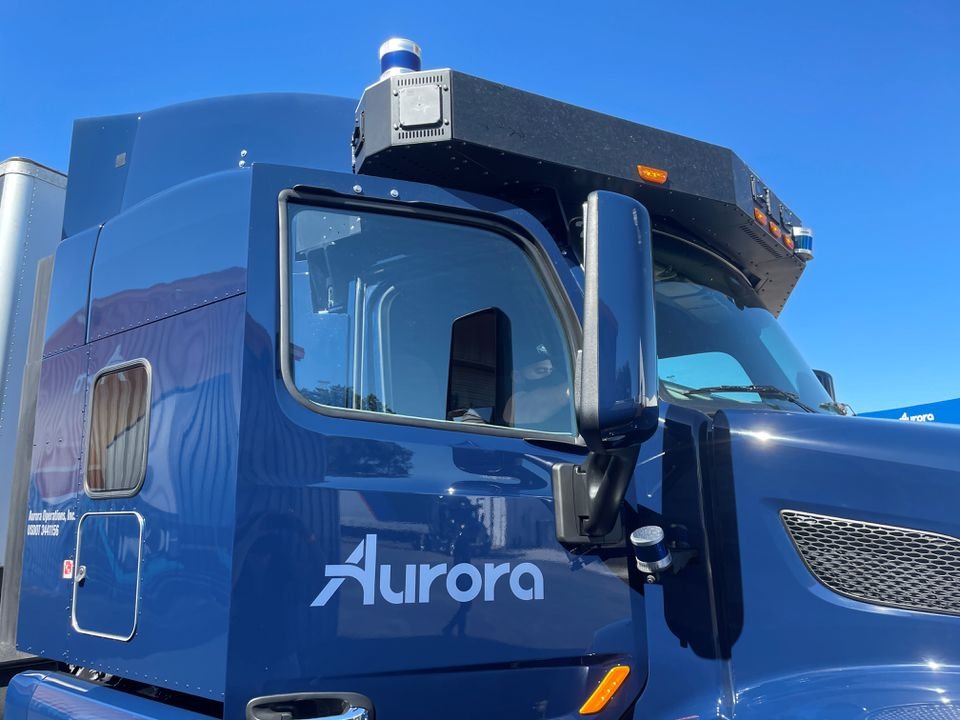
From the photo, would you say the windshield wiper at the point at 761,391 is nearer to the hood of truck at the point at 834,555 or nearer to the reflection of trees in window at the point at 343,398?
the hood of truck at the point at 834,555

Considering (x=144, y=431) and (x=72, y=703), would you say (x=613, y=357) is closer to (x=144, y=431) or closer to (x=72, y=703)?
(x=144, y=431)

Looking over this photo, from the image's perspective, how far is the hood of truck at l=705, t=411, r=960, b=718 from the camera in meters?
2.14

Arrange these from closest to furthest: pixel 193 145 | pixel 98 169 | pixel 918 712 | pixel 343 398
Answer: pixel 918 712 < pixel 343 398 < pixel 193 145 < pixel 98 169

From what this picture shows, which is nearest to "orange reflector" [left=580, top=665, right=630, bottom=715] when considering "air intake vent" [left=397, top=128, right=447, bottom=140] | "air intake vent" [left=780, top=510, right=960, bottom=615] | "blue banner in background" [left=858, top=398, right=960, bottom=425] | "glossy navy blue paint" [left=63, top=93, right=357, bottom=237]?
"air intake vent" [left=780, top=510, right=960, bottom=615]

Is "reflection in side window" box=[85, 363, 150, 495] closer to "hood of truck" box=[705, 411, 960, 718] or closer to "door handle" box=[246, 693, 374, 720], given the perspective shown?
"door handle" box=[246, 693, 374, 720]

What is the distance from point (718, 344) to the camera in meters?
Result: 2.89

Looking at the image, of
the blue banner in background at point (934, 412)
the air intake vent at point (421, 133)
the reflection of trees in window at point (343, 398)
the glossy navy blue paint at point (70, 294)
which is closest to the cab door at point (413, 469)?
the reflection of trees in window at point (343, 398)

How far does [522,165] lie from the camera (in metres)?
2.57

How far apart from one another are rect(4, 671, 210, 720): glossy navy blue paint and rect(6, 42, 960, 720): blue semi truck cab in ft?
0.04

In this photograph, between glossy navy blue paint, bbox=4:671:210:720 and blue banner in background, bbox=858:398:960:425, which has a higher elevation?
blue banner in background, bbox=858:398:960:425

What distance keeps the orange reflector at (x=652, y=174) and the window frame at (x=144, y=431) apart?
1.56 metres

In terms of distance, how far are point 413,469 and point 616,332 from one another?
23.8 inches

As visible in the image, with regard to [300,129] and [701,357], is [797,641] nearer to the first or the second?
[701,357]

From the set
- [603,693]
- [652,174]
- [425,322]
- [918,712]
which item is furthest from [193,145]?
[918,712]
